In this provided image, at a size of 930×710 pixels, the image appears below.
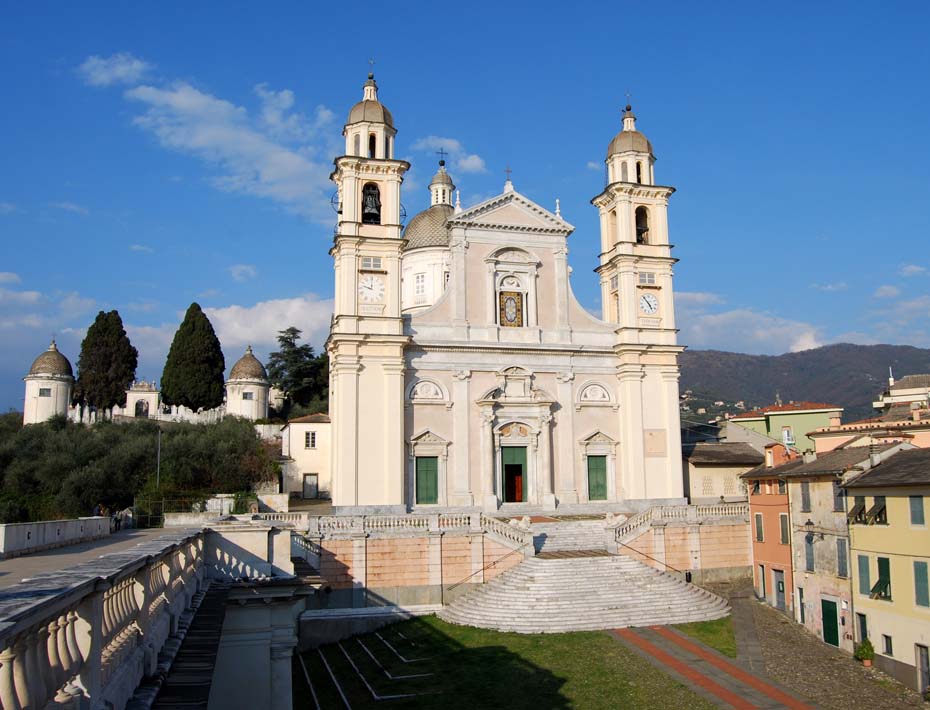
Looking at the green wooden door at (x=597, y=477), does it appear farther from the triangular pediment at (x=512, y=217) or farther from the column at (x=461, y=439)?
the triangular pediment at (x=512, y=217)

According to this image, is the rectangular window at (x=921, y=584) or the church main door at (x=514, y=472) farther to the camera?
the church main door at (x=514, y=472)

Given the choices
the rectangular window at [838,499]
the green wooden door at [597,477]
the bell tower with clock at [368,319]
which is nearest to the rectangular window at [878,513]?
the rectangular window at [838,499]

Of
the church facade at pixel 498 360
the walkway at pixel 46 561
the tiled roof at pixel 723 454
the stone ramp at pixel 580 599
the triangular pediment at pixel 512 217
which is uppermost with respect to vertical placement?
the triangular pediment at pixel 512 217

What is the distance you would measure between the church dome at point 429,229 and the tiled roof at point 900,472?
88.1 feet

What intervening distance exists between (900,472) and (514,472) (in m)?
16.6

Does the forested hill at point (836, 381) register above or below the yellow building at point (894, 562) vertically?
above

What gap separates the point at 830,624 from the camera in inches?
1029

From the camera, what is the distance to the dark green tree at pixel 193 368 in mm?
53812

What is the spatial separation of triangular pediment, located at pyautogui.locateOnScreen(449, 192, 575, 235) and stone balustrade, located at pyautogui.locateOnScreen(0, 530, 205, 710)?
30.7m

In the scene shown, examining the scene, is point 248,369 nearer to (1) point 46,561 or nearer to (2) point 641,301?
(2) point 641,301

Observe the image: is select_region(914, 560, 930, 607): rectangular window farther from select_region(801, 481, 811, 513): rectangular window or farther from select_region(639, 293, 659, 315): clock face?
select_region(639, 293, 659, 315): clock face

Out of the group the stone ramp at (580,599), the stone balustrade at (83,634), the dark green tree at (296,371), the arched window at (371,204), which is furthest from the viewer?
the dark green tree at (296,371)

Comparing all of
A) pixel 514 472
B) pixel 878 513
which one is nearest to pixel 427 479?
pixel 514 472

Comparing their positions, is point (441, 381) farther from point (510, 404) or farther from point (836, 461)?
point (836, 461)
